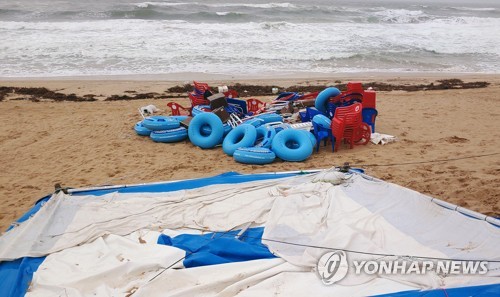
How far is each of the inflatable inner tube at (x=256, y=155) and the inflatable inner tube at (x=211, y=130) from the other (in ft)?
2.82

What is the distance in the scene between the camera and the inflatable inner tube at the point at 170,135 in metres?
7.47

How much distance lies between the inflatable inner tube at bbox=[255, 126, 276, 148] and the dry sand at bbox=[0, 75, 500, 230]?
41cm

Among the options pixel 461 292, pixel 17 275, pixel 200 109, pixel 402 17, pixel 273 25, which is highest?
pixel 402 17

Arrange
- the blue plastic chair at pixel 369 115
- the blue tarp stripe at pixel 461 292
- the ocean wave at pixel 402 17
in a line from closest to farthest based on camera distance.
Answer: the blue tarp stripe at pixel 461 292 < the blue plastic chair at pixel 369 115 < the ocean wave at pixel 402 17

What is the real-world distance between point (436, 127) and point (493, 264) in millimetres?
5639

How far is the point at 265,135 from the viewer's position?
6.82 m

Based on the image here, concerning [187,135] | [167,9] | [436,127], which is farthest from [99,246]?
[167,9]

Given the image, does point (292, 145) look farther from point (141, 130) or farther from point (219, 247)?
point (219, 247)

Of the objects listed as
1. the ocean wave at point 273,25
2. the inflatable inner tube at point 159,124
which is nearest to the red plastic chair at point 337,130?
the inflatable inner tube at point 159,124

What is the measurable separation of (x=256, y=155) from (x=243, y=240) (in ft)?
8.98

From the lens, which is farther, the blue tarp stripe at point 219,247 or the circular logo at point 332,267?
the blue tarp stripe at point 219,247

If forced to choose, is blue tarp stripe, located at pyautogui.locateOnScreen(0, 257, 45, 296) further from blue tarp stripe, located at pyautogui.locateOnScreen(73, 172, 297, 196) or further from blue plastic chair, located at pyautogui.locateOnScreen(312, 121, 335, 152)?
blue plastic chair, located at pyautogui.locateOnScreen(312, 121, 335, 152)

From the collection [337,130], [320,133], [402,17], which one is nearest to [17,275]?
[320,133]

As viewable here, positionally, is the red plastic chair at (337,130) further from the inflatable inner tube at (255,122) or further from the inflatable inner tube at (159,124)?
the inflatable inner tube at (159,124)
